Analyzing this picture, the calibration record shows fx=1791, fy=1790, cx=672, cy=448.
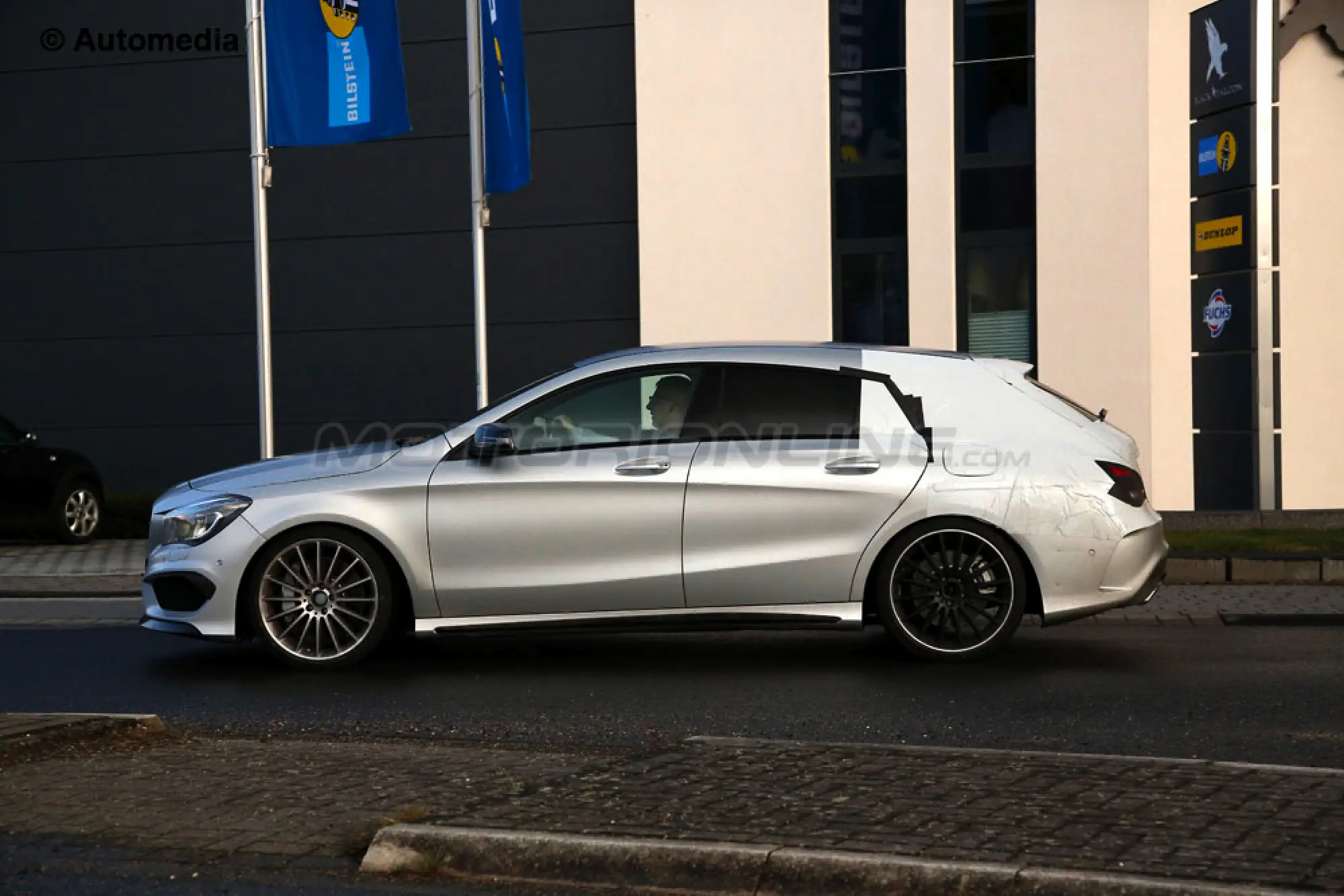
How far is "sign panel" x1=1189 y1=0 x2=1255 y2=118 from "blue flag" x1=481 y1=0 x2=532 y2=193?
21.1ft

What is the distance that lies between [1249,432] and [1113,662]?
8294 millimetres

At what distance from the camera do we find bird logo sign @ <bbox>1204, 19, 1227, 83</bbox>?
656 inches

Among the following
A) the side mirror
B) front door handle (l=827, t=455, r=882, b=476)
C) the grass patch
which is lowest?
the grass patch

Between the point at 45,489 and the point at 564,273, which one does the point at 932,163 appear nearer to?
the point at 564,273

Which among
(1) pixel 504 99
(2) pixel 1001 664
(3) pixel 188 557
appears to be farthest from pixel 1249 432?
(3) pixel 188 557

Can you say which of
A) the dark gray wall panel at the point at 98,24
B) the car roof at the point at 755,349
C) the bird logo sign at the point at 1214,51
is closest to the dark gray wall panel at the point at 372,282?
the dark gray wall panel at the point at 98,24

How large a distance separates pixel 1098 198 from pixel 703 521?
43.8 ft

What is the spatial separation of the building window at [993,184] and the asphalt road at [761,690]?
36.1 ft

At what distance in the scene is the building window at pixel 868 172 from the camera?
70.0 feet

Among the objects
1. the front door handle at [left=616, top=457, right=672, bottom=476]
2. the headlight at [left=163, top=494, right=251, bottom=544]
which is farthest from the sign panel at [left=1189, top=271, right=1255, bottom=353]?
the headlight at [left=163, top=494, right=251, bottom=544]

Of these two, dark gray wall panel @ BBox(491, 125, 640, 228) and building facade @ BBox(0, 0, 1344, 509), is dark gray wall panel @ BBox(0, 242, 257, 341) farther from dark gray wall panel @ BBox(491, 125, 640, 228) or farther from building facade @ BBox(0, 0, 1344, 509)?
dark gray wall panel @ BBox(491, 125, 640, 228)

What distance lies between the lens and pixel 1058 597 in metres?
8.63

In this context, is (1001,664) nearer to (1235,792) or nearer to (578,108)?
(1235,792)

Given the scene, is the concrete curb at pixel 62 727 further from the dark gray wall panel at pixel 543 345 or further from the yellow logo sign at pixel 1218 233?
the dark gray wall panel at pixel 543 345
